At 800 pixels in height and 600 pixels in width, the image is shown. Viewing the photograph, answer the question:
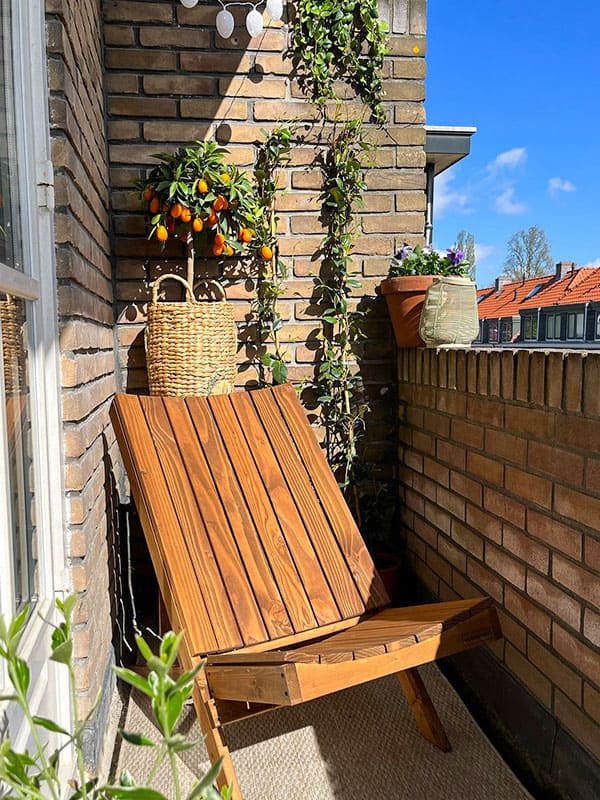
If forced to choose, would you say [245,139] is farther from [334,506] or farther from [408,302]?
[334,506]

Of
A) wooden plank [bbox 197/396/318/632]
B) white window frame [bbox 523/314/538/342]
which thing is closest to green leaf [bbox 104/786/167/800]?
wooden plank [bbox 197/396/318/632]

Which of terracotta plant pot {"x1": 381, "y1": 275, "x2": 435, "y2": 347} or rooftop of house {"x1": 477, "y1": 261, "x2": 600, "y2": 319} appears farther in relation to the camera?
rooftop of house {"x1": 477, "y1": 261, "x2": 600, "y2": 319}

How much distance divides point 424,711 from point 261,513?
25.1 inches

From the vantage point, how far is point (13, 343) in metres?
1.14

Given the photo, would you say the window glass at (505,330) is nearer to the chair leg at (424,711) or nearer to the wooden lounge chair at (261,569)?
the wooden lounge chair at (261,569)

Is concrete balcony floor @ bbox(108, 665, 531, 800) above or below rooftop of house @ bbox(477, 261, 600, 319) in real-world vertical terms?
below

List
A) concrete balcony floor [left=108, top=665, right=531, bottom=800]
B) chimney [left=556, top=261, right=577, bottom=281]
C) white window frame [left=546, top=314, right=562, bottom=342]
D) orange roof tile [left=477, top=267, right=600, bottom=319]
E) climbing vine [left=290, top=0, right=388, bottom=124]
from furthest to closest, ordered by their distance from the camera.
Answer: chimney [left=556, top=261, right=577, bottom=281] < orange roof tile [left=477, top=267, right=600, bottom=319] < white window frame [left=546, top=314, right=562, bottom=342] < climbing vine [left=290, top=0, right=388, bottom=124] < concrete balcony floor [left=108, top=665, right=531, bottom=800]

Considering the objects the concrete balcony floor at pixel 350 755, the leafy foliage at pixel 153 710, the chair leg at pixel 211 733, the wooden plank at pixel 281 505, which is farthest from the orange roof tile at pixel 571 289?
the leafy foliage at pixel 153 710

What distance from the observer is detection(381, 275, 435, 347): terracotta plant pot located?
231cm

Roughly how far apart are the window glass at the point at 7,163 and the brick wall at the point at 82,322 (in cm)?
18

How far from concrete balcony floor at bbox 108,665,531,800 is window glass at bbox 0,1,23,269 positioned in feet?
3.91

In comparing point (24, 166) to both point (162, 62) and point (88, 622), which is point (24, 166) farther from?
point (162, 62)

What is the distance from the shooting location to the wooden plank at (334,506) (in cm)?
174

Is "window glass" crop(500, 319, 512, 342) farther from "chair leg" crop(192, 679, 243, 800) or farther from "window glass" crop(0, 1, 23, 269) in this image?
"window glass" crop(0, 1, 23, 269)
